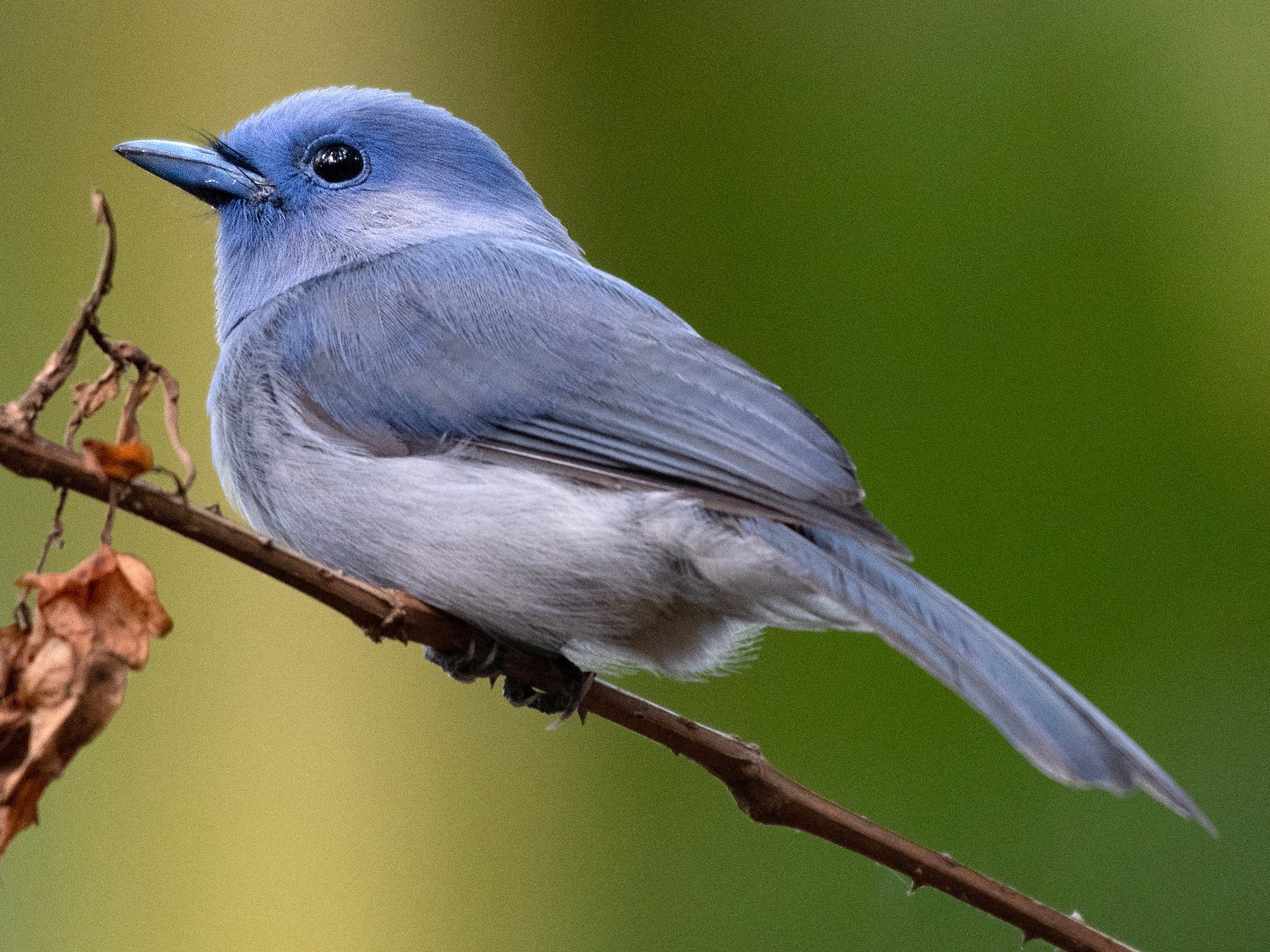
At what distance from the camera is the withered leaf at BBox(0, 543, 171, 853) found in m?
1.49

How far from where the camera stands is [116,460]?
1.46 m

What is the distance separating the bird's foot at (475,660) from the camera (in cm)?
236

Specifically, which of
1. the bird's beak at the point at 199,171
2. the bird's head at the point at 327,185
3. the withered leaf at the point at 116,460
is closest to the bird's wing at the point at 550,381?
the bird's head at the point at 327,185

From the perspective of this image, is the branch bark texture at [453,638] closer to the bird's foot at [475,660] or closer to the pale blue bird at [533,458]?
the bird's foot at [475,660]

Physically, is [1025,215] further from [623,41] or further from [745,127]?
[623,41]

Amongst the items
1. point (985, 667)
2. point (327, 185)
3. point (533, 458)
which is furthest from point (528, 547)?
point (327, 185)

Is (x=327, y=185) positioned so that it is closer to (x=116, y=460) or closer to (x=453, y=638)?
(x=453, y=638)

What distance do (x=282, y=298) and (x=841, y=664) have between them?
1510mm

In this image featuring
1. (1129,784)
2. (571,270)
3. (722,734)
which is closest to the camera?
(1129,784)

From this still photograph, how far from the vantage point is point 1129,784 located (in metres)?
1.65

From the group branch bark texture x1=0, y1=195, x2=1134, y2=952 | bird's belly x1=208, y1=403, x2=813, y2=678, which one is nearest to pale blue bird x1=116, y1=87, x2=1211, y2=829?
bird's belly x1=208, y1=403, x2=813, y2=678

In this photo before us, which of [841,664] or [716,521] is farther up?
[716,521]

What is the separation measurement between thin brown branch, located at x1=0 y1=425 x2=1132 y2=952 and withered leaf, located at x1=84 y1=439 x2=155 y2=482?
0.07 ft

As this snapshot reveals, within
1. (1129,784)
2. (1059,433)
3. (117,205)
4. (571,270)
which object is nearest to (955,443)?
(1059,433)
